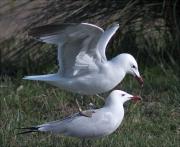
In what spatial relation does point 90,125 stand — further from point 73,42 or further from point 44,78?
point 73,42

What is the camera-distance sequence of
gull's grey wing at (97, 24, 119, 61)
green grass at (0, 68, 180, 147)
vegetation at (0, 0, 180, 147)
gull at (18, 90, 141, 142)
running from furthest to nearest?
vegetation at (0, 0, 180, 147) < gull's grey wing at (97, 24, 119, 61) < green grass at (0, 68, 180, 147) < gull at (18, 90, 141, 142)

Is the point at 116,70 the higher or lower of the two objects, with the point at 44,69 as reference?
higher

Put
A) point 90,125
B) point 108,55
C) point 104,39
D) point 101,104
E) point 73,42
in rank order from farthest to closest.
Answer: point 108,55
point 101,104
point 73,42
point 104,39
point 90,125

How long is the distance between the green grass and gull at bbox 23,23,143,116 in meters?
0.51

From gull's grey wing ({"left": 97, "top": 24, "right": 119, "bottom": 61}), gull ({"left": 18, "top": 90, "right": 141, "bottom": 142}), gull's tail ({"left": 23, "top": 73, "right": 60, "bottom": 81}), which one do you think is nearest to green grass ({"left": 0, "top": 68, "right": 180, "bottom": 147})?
gull ({"left": 18, "top": 90, "right": 141, "bottom": 142})

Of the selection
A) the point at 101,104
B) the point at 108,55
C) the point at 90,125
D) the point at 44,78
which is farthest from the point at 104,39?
the point at 108,55

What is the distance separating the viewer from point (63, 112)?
8.50m

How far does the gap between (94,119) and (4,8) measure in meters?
5.07

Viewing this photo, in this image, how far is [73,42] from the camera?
25.0ft

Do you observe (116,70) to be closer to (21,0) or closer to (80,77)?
(80,77)

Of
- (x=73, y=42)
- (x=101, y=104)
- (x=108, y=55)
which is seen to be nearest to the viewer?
(x=73, y=42)

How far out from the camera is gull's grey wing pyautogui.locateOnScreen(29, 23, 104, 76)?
739 centimetres

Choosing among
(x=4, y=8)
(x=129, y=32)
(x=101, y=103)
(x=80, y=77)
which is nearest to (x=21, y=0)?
(x=4, y=8)

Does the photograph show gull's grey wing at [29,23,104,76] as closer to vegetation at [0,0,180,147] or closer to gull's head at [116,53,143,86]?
gull's head at [116,53,143,86]
